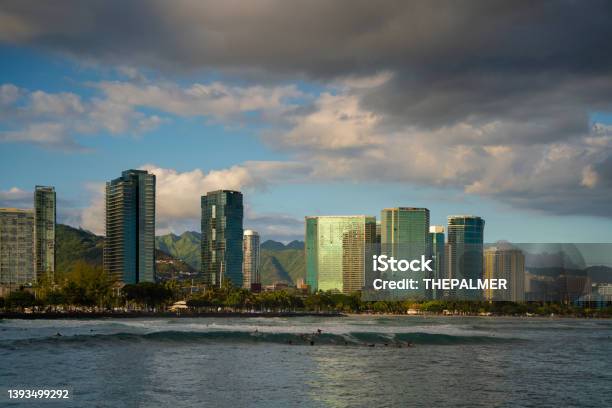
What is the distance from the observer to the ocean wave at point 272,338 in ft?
389

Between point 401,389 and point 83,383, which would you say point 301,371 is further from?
point 83,383

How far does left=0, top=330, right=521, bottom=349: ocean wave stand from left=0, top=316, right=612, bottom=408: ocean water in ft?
1.22

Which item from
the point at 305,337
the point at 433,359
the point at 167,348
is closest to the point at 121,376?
the point at 167,348

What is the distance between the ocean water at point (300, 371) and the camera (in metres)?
63.4

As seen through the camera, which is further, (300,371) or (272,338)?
(272,338)

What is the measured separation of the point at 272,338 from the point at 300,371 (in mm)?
50895

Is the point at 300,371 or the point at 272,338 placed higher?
the point at 300,371

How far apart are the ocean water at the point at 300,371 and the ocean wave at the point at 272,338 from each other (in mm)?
371

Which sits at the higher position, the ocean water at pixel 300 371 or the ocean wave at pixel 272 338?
the ocean water at pixel 300 371

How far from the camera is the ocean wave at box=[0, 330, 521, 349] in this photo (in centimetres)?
11851

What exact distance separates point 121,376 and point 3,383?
38.0ft

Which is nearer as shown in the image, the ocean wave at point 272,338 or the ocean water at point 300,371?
the ocean water at point 300,371

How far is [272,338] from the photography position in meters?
132

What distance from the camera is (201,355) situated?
98438mm
